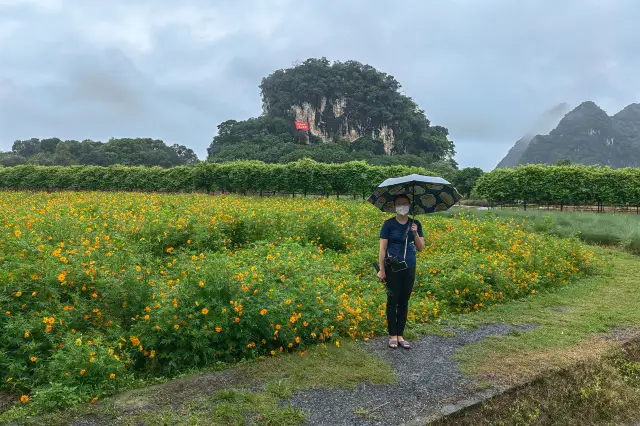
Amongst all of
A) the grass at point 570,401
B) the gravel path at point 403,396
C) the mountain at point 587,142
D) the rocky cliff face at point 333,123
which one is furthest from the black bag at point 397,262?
the mountain at point 587,142

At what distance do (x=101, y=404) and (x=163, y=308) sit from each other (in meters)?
1.04

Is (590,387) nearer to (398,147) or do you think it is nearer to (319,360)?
(319,360)

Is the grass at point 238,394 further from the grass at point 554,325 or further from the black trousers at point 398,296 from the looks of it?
the grass at point 554,325

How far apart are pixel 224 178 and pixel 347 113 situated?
69260mm

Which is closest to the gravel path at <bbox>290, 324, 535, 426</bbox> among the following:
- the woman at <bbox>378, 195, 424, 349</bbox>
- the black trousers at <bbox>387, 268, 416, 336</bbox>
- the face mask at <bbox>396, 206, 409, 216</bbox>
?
the black trousers at <bbox>387, 268, 416, 336</bbox>

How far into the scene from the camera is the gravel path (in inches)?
148

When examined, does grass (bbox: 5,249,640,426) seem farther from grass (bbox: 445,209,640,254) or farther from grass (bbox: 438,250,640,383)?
grass (bbox: 445,209,640,254)

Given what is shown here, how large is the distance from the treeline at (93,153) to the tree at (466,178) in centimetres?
4210

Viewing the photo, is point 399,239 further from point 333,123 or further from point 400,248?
point 333,123

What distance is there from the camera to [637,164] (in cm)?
10650

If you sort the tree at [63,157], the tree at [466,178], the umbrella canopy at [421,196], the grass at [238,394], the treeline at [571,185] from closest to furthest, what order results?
the grass at [238,394]
the umbrella canopy at [421,196]
the treeline at [571,185]
the tree at [466,178]
the tree at [63,157]

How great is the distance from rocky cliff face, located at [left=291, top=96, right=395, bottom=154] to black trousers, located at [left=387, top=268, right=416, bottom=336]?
3587 inches

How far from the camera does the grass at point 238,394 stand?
356 centimetres

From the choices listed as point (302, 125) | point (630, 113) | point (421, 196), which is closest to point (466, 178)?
point (302, 125)
